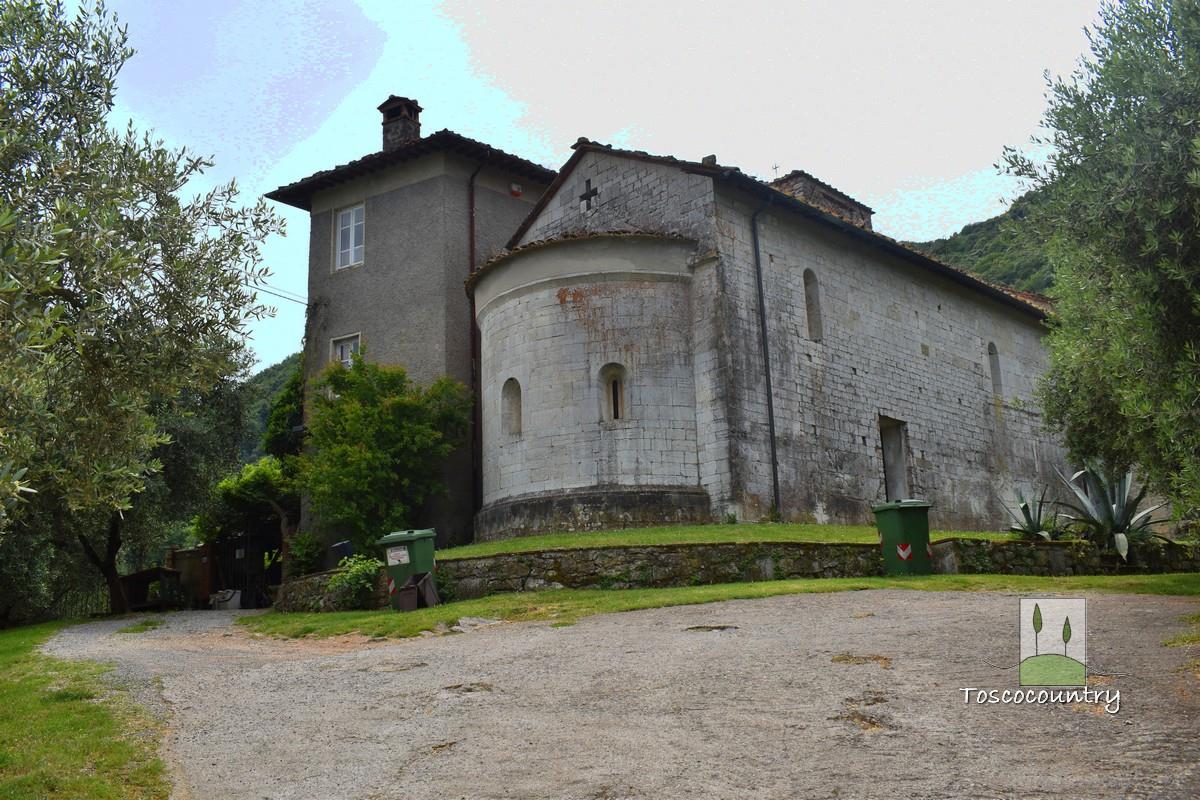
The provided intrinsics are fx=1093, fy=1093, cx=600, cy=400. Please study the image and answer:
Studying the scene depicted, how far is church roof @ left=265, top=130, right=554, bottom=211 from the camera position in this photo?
2602 centimetres

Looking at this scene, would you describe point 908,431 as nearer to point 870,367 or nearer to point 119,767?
point 870,367

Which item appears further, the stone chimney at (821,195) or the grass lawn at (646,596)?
the stone chimney at (821,195)

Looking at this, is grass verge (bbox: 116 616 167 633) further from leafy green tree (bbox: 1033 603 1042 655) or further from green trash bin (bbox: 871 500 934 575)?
leafy green tree (bbox: 1033 603 1042 655)

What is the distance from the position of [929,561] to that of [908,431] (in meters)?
9.56

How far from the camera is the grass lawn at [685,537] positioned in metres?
17.0

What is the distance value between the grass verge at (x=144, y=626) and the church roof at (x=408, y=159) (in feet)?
39.3

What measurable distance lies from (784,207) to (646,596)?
11311mm

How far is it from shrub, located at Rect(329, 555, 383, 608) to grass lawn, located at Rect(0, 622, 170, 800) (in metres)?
5.82

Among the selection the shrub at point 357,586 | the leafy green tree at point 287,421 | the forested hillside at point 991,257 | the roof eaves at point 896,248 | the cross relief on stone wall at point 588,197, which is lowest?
the shrub at point 357,586

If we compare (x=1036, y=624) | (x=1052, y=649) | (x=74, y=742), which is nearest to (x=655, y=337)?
(x=1036, y=624)

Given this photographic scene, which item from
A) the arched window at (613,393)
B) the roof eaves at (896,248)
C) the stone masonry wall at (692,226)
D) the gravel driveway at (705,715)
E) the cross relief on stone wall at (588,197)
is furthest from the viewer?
the cross relief on stone wall at (588,197)

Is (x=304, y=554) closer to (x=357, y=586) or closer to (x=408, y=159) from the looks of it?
(x=357, y=586)

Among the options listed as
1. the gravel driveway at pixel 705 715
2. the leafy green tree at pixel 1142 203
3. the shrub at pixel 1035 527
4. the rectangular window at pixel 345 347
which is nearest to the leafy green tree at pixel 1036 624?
the gravel driveway at pixel 705 715

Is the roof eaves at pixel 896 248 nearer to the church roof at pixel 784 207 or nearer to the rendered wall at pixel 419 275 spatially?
the church roof at pixel 784 207
